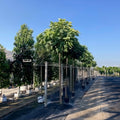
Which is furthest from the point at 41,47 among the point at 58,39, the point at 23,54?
the point at 23,54

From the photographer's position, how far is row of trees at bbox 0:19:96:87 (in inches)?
684

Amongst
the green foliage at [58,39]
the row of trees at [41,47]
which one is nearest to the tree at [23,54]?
the row of trees at [41,47]

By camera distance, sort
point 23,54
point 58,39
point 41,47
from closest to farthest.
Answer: point 23,54 → point 58,39 → point 41,47

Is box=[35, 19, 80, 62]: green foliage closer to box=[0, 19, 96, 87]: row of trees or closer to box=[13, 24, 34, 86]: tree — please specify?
box=[0, 19, 96, 87]: row of trees

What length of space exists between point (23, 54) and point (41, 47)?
5.07 metres

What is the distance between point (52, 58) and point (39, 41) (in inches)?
163

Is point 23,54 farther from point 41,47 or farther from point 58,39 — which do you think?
point 58,39

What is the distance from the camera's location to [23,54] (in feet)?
57.6

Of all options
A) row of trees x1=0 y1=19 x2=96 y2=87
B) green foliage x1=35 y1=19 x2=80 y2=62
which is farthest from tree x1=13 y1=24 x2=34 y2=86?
green foliage x1=35 y1=19 x2=80 y2=62

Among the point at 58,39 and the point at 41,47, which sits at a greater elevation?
the point at 58,39

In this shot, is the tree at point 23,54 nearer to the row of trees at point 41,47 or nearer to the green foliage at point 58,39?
the row of trees at point 41,47

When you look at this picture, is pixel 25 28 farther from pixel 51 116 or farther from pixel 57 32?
pixel 51 116

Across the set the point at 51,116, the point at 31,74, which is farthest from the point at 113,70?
the point at 51,116

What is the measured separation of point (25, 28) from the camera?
19609 mm
